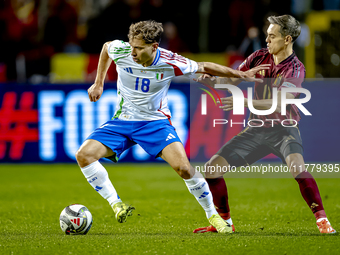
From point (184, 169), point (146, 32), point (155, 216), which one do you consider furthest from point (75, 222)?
point (146, 32)

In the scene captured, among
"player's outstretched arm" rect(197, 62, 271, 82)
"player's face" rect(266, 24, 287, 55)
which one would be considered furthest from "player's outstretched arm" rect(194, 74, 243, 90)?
"player's face" rect(266, 24, 287, 55)

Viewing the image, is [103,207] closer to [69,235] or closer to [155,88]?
[69,235]

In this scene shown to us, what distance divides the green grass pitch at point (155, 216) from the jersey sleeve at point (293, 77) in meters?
1.41

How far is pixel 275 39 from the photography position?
16.9 ft

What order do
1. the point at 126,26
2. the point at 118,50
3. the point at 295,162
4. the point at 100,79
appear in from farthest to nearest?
the point at 126,26, the point at 100,79, the point at 118,50, the point at 295,162

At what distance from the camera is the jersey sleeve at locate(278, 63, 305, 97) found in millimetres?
5023

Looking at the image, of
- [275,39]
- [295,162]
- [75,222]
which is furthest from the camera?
[275,39]

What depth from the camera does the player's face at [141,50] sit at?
4977 mm

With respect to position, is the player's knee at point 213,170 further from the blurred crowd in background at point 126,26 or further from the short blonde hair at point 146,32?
the blurred crowd in background at point 126,26

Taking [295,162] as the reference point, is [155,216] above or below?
below

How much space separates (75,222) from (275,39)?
8.53ft

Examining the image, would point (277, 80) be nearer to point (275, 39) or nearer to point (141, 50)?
point (275, 39)

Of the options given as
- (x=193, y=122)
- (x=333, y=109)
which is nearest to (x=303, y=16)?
(x=333, y=109)

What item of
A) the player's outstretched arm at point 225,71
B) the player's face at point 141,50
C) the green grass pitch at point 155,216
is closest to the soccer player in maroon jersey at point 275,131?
the player's outstretched arm at point 225,71
